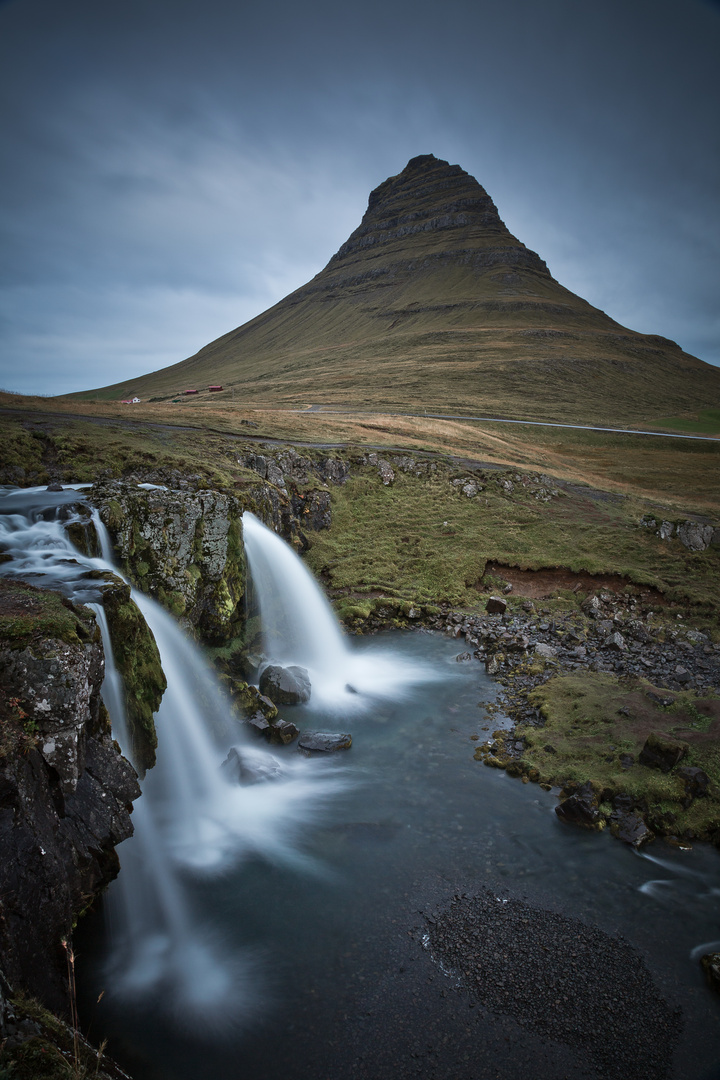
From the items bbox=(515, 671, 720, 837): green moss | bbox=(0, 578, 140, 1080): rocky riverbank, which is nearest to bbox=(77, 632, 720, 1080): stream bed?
bbox=(515, 671, 720, 837): green moss

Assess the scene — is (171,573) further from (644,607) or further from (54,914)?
(644,607)

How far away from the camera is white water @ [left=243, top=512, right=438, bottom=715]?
18.9m

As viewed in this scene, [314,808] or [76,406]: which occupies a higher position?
[76,406]

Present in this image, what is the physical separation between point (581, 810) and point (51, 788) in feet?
35.9

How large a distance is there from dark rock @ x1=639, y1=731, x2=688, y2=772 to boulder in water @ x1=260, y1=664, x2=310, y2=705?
1049 cm

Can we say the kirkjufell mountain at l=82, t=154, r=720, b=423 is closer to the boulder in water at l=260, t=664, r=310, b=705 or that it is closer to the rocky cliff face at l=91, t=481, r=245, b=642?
the rocky cliff face at l=91, t=481, r=245, b=642

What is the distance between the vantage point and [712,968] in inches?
332

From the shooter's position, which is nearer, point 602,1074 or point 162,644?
point 602,1074

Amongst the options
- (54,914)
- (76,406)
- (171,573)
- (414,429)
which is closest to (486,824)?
(54,914)

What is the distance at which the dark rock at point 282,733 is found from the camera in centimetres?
1556

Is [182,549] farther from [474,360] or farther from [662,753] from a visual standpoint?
[474,360]

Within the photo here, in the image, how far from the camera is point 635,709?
15.4 metres

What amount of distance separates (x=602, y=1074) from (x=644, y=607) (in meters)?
19.4

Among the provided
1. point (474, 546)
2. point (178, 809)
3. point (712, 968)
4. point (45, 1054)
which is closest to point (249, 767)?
point (178, 809)
